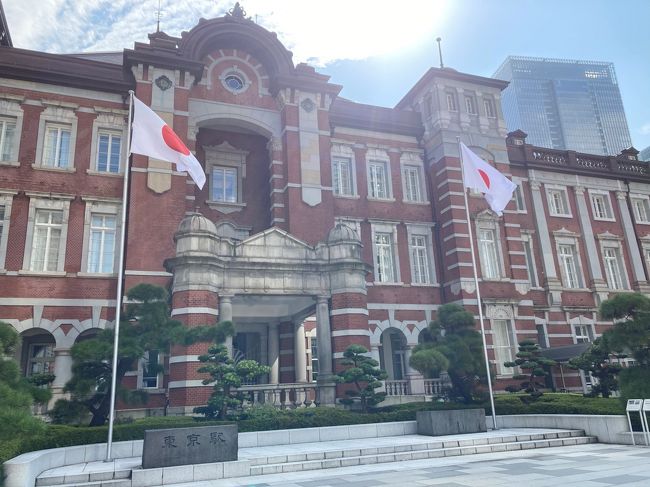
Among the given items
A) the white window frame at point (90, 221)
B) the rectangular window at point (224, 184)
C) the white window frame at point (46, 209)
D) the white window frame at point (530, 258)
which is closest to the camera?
the white window frame at point (46, 209)

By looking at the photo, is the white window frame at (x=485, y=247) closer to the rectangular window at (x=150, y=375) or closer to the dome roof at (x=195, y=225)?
the dome roof at (x=195, y=225)

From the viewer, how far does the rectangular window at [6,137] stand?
A: 64.6 ft

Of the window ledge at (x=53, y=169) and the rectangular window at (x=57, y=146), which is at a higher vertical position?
the rectangular window at (x=57, y=146)

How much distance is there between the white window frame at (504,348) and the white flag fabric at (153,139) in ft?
53.5

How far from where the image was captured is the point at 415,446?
1265 cm

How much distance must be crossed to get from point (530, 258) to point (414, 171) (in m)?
7.88

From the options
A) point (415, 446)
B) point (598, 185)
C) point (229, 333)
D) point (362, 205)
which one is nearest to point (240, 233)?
point (362, 205)

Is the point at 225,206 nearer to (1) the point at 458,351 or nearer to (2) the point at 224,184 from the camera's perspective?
(2) the point at 224,184

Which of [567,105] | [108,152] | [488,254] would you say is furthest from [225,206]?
[567,105]

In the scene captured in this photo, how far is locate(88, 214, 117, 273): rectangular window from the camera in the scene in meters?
19.6

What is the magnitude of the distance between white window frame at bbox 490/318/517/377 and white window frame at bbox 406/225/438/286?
340 cm

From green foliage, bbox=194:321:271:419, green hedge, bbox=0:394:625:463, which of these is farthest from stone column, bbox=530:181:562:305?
green foliage, bbox=194:321:271:419

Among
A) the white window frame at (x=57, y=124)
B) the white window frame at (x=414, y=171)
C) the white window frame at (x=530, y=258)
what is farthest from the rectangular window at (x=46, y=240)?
the white window frame at (x=530, y=258)

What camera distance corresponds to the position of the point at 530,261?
89.9 feet
